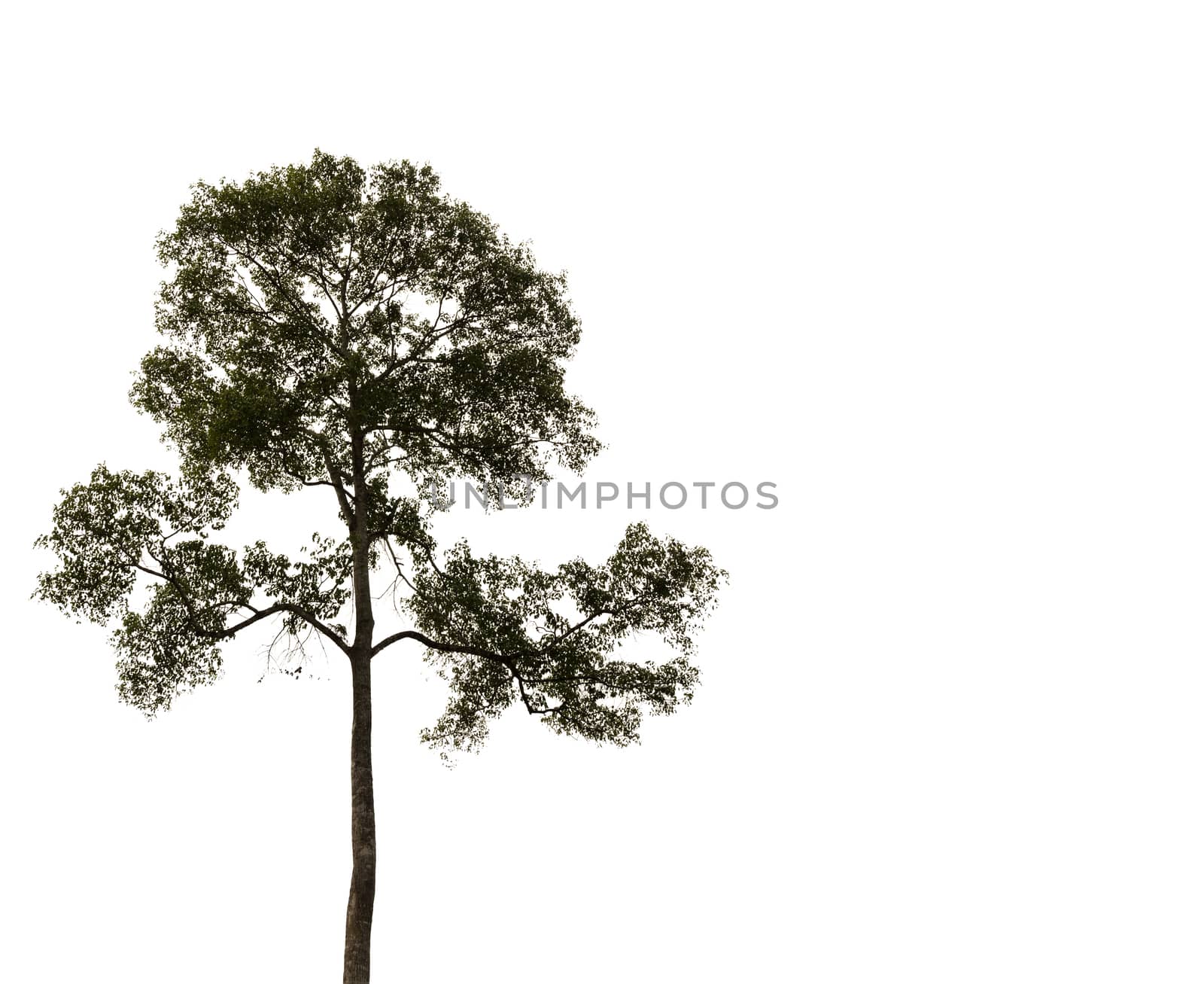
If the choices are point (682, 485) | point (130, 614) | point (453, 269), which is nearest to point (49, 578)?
point (130, 614)

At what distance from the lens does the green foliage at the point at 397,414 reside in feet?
53.4

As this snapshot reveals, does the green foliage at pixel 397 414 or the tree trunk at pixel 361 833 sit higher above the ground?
the green foliage at pixel 397 414

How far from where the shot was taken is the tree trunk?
15.2 meters

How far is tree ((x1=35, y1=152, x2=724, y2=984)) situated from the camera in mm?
16078

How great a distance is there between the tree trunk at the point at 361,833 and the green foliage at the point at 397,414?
0.51 meters

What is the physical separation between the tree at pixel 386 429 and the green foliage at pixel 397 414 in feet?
0.08

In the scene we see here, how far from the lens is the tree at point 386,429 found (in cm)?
1608

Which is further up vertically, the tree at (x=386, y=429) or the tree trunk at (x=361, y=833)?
the tree at (x=386, y=429)

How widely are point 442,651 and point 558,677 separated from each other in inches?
73.1

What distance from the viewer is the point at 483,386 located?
16.9 metres

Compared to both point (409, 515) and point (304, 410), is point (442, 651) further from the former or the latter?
point (304, 410)

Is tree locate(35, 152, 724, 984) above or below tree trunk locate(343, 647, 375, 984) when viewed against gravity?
above

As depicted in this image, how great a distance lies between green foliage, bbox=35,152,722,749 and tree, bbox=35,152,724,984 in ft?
0.08

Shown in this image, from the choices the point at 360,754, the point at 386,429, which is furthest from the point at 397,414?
the point at 360,754
